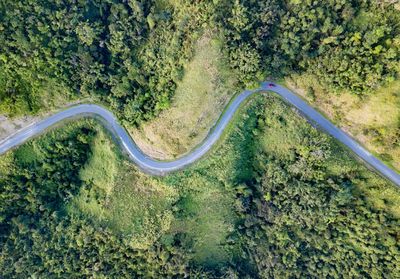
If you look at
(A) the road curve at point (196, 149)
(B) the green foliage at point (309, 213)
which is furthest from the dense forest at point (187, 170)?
(A) the road curve at point (196, 149)

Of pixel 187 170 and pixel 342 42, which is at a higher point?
pixel 342 42

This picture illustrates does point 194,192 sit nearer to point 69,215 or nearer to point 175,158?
point 175,158

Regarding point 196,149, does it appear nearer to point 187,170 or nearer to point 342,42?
point 187,170

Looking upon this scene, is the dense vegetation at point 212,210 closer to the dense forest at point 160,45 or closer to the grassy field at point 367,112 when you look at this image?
the grassy field at point 367,112

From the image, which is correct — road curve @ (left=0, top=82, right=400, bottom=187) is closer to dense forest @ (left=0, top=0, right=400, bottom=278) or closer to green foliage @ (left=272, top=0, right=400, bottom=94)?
dense forest @ (left=0, top=0, right=400, bottom=278)

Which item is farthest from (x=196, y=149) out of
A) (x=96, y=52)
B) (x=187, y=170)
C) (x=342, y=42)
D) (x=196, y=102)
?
(x=342, y=42)

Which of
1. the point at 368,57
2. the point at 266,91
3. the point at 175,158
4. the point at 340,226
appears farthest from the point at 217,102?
the point at 340,226
